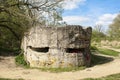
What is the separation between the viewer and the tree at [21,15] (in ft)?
66.2

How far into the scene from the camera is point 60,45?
15.3 meters

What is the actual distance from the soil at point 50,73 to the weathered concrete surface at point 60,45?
871 mm

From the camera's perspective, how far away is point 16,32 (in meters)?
21.9

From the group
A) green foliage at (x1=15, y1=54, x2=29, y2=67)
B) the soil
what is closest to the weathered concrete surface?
green foliage at (x1=15, y1=54, x2=29, y2=67)

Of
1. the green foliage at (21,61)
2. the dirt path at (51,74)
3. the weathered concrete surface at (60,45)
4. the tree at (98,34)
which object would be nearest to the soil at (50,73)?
the dirt path at (51,74)

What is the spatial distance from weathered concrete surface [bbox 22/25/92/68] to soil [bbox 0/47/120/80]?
0.87 meters

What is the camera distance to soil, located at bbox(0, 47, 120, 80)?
12.8m

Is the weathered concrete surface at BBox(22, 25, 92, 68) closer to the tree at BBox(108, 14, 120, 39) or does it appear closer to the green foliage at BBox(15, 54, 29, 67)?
the green foliage at BBox(15, 54, 29, 67)

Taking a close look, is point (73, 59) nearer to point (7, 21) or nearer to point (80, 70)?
point (80, 70)

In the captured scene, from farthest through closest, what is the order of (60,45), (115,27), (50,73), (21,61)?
(115,27)
(21,61)
(60,45)
(50,73)

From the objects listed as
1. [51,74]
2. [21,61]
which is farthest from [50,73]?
[21,61]

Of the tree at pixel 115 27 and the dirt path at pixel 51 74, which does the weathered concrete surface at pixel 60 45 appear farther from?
the tree at pixel 115 27

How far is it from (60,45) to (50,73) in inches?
74.5

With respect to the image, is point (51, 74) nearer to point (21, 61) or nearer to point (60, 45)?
point (60, 45)
